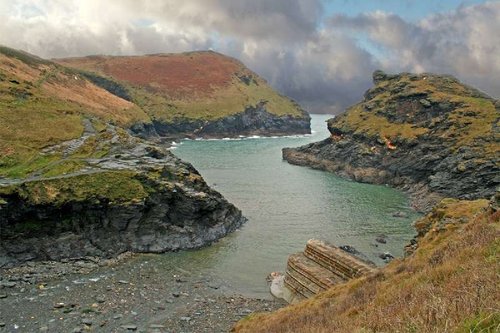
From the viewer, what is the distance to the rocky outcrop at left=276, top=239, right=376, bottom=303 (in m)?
35.0

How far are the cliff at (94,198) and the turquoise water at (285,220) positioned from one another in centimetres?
397

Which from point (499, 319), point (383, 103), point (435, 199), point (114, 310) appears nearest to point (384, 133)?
point (383, 103)

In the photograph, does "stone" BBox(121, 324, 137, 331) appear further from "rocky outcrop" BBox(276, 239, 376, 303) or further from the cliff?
the cliff

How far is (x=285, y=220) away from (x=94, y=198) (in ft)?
90.2

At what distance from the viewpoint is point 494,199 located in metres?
25.0

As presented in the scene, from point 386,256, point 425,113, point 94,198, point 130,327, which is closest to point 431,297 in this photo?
point 130,327

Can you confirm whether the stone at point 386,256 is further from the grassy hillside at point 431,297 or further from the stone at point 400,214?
the stone at point 400,214

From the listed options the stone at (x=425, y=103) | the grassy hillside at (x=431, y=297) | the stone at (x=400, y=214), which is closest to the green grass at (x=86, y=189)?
the grassy hillside at (x=431, y=297)

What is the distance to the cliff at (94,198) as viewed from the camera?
44688 millimetres

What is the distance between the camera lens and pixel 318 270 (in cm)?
3762

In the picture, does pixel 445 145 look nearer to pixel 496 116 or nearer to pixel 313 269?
pixel 496 116

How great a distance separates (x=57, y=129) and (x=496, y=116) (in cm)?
9456

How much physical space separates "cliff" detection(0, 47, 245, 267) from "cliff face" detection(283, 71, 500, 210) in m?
43.0

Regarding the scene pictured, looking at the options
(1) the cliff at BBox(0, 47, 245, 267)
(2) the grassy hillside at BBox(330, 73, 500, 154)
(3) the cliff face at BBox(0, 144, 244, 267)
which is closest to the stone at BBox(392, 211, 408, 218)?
(1) the cliff at BBox(0, 47, 245, 267)
